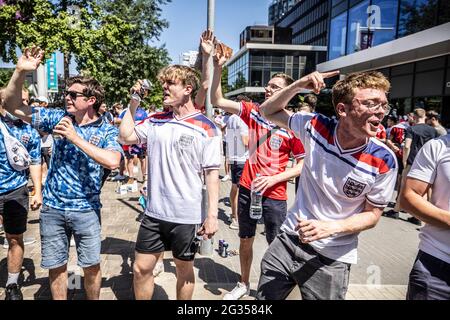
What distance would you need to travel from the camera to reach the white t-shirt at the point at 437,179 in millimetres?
2180

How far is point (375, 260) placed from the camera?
16.8 feet


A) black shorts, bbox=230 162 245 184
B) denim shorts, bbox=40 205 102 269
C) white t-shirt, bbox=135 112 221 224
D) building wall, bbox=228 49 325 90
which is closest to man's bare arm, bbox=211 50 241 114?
white t-shirt, bbox=135 112 221 224

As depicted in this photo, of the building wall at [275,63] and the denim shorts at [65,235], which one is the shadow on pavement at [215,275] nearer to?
the denim shorts at [65,235]

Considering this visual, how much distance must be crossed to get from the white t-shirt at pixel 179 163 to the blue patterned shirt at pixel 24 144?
1485 millimetres

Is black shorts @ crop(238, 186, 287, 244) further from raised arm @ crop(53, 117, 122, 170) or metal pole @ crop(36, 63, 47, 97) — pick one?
metal pole @ crop(36, 63, 47, 97)

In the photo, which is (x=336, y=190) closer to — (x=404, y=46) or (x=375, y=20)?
(x=404, y=46)

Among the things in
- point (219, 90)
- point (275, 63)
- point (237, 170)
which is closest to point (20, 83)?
point (219, 90)

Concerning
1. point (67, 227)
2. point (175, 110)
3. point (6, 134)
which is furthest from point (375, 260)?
point (6, 134)

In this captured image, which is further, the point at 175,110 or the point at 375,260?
the point at 375,260

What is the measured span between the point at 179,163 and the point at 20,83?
1.44m

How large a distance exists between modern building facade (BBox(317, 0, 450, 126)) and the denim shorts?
12.8 m

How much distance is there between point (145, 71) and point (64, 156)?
23.5 m

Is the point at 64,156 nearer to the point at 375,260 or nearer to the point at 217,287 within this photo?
the point at 217,287

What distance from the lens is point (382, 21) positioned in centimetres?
1845
